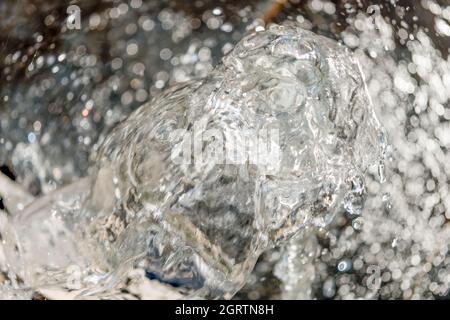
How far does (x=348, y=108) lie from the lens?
4.09 feet

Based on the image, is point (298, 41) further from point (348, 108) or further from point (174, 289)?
point (174, 289)

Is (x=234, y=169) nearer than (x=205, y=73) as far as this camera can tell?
Yes

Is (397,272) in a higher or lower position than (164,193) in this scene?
lower

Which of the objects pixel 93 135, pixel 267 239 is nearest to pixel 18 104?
pixel 93 135

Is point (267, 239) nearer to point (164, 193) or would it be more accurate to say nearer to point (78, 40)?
point (164, 193)

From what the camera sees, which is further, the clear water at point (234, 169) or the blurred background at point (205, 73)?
the blurred background at point (205, 73)

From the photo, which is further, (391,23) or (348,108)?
(391,23)

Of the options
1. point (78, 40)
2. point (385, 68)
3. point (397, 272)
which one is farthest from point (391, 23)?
point (78, 40)

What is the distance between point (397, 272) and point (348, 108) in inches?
13.0

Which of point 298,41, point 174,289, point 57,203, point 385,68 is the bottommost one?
point 57,203

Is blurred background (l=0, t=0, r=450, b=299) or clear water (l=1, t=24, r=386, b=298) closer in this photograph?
clear water (l=1, t=24, r=386, b=298)

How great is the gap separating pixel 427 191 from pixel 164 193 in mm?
451

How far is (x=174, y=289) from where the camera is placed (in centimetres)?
121

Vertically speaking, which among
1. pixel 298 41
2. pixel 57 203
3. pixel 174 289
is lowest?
pixel 57 203
